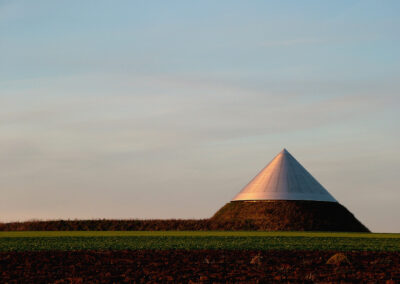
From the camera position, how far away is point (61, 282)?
22016 mm

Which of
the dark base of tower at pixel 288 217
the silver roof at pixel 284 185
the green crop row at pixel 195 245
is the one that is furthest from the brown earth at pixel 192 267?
the silver roof at pixel 284 185

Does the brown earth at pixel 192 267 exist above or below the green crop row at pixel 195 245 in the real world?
below

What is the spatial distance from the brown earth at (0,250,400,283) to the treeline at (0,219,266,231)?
177 ft

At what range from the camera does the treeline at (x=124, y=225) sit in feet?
288

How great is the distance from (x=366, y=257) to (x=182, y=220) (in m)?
61.2

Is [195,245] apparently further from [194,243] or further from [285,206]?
[285,206]

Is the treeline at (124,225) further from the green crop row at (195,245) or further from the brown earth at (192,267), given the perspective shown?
the brown earth at (192,267)

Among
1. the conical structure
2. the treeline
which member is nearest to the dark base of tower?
the conical structure

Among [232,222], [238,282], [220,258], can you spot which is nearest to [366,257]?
[220,258]

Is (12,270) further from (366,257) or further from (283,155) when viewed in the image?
(283,155)

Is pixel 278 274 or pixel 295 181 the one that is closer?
pixel 278 274

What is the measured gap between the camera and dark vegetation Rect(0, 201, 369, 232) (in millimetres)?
85562

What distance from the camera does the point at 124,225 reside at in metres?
91.4

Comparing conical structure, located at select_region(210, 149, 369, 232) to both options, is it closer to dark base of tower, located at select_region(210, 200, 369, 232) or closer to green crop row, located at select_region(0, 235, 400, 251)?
dark base of tower, located at select_region(210, 200, 369, 232)
